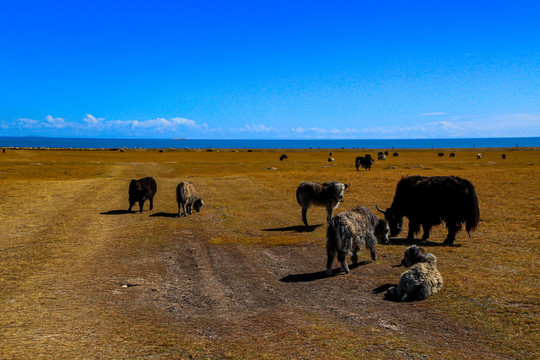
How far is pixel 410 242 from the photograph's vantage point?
1312 centimetres

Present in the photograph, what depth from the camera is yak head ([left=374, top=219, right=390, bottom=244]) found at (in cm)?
1117

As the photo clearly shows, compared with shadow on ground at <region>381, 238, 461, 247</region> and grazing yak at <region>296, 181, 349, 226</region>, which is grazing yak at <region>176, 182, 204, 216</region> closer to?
grazing yak at <region>296, 181, 349, 226</region>

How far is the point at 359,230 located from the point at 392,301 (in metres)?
2.50

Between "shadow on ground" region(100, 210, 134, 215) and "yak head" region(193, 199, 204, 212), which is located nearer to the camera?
"shadow on ground" region(100, 210, 134, 215)

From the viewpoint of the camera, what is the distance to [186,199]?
18.9 meters

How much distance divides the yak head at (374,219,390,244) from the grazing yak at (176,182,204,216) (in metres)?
11.1

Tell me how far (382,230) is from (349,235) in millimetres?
2185

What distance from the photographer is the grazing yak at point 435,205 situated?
41.0 feet

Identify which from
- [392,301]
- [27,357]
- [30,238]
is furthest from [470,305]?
[30,238]

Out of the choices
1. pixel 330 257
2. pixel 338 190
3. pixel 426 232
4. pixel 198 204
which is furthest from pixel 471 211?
pixel 198 204

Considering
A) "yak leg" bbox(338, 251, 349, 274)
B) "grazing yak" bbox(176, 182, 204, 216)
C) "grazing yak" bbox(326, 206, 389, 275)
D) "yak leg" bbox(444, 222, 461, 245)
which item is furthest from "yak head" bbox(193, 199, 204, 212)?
"yak leg" bbox(444, 222, 461, 245)

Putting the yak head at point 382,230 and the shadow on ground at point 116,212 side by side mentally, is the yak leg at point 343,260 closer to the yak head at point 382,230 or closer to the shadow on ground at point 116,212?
the yak head at point 382,230

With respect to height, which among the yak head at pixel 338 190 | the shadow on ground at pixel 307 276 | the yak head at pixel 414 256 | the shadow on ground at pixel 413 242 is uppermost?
the yak head at pixel 338 190

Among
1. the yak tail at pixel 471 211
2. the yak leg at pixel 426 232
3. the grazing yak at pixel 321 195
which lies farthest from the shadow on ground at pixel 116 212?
the yak tail at pixel 471 211
